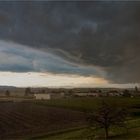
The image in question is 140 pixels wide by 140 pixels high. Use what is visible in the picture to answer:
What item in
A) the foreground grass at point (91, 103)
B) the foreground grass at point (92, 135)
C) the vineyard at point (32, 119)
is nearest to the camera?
the foreground grass at point (92, 135)

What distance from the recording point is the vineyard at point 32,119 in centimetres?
827

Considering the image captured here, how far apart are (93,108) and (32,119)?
238 centimetres

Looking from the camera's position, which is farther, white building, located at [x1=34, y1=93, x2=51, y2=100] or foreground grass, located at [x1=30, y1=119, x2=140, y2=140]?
white building, located at [x1=34, y1=93, x2=51, y2=100]

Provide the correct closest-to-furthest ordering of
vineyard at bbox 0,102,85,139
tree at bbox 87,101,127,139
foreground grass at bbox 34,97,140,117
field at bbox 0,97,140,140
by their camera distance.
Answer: tree at bbox 87,101,127,139, field at bbox 0,97,140,140, vineyard at bbox 0,102,85,139, foreground grass at bbox 34,97,140,117

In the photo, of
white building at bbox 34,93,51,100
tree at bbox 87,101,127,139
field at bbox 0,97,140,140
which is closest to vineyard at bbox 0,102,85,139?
field at bbox 0,97,140,140

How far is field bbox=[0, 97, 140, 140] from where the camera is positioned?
7582 mm

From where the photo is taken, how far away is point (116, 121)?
24.4 feet

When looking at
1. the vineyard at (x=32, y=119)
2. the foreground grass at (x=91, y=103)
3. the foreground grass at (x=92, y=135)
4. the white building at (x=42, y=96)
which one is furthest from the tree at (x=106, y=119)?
the white building at (x=42, y=96)

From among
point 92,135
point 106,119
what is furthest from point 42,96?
point 106,119

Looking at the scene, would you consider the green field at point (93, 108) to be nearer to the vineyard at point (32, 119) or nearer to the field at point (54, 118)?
the field at point (54, 118)

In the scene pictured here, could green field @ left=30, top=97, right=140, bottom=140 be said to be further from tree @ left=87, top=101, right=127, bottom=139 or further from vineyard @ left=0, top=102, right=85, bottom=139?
vineyard @ left=0, top=102, right=85, bottom=139

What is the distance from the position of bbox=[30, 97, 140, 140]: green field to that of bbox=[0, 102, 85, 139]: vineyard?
39 cm

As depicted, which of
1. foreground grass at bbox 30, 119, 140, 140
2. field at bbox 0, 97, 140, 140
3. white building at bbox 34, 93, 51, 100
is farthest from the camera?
white building at bbox 34, 93, 51, 100

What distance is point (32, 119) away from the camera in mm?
10031
